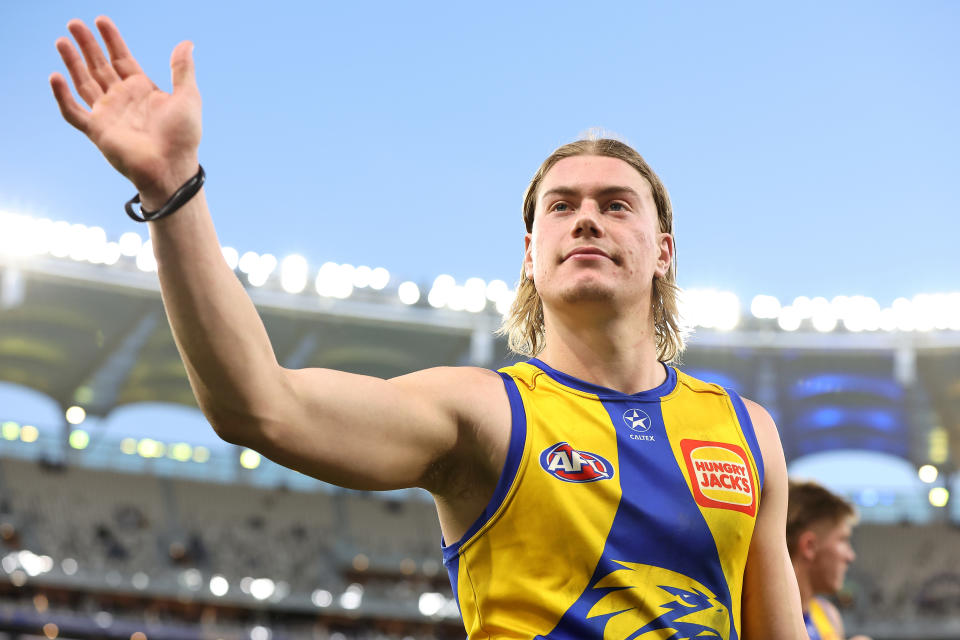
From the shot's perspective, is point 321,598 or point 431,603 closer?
point 321,598

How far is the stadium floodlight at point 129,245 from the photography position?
27703mm

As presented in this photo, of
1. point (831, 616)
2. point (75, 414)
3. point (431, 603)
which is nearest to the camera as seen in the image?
point (831, 616)

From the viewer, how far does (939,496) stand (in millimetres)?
33656

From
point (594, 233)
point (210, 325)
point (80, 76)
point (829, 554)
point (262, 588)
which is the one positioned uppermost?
point (80, 76)

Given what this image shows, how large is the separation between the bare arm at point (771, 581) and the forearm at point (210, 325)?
1.23 m

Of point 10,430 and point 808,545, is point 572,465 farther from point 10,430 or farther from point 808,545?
point 10,430

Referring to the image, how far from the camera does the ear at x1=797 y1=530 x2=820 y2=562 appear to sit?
495cm

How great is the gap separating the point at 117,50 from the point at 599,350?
3.95 feet

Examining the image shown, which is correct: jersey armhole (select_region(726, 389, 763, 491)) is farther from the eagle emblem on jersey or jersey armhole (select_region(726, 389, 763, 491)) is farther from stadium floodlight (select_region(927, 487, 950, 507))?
stadium floodlight (select_region(927, 487, 950, 507))

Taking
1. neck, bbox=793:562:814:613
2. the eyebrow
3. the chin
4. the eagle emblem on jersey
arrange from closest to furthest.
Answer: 1. the eagle emblem on jersey
2. the chin
3. the eyebrow
4. neck, bbox=793:562:814:613

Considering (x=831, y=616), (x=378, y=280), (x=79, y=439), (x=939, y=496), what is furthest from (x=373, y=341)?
(x=831, y=616)

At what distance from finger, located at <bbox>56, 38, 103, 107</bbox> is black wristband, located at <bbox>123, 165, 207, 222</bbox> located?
0.21 meters

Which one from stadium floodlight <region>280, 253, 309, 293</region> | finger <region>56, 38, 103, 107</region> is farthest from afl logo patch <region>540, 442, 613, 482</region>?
stadium floodlight <region>280, 253, 309, 293</region>

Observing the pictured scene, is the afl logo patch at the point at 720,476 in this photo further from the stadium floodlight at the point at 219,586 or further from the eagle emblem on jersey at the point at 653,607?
the stadium floodlight at the point at 219,586
